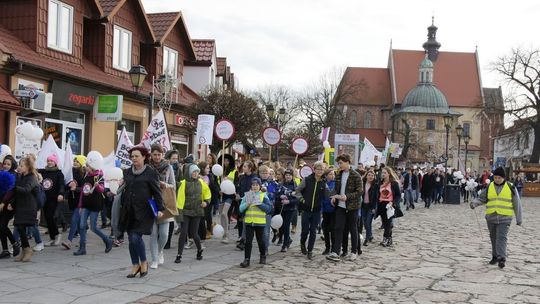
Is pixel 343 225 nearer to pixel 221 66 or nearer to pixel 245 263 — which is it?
pixel 245 263

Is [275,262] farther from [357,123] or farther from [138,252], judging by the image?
[357,123]

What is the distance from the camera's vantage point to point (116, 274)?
28.2 ft

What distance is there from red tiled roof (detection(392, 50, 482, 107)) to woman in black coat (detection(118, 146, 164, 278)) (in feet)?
328

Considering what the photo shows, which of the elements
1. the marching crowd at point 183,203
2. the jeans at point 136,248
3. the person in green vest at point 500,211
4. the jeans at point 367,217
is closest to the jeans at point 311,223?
the marching crowd at point 183,203

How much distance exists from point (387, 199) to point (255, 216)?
4261mm

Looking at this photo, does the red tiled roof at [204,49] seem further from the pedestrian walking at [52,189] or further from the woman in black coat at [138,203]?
the woman in black coat at [138,203]

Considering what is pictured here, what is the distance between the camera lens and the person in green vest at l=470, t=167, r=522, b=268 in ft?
34.5

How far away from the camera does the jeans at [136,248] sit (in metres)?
8.23

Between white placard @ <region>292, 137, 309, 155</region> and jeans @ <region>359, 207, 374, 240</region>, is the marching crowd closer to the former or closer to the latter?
jeans @ <region>359, 207, 374, 240</region>

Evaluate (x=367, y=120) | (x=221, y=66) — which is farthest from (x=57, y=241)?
(x=367, y=120)

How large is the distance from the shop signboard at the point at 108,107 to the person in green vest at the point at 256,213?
33.6 ft

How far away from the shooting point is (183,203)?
999 centimetres

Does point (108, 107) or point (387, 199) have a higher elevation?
point (108, 107)

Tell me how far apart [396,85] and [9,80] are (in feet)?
312
